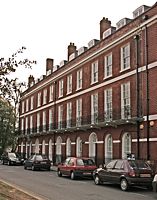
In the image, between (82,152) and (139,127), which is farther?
(82,152)

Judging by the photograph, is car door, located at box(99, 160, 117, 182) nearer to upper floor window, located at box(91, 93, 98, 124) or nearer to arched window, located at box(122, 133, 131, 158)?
arched window, located at box(122, 133, 131, 158)

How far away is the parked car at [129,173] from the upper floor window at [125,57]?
38.1 feet

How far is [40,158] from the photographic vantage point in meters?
32.0

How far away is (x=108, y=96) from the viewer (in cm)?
3086

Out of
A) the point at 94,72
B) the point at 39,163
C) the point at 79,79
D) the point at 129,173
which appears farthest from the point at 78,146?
the point at 129,173

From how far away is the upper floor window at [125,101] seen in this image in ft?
89.0

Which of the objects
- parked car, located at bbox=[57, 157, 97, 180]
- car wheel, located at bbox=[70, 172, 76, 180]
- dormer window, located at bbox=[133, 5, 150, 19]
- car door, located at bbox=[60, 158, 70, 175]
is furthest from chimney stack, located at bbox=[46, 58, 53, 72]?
car wheel, located at bbox=[70, 172, 76, 180]

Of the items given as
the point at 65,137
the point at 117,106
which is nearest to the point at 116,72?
the point at 117,106

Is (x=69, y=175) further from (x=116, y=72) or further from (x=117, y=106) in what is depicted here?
(x=116, y=72)

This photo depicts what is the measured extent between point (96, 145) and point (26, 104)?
26888 mm

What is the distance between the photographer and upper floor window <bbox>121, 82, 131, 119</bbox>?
27125mm

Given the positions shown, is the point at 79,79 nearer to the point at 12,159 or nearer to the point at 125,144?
the point at 125,144

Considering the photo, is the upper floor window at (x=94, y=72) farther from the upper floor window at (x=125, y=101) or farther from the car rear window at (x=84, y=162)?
the car rear window at (x=84, y=162)

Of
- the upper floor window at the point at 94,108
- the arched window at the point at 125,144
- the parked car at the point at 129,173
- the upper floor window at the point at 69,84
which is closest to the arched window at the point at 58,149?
the upper floor window at the point at 69,84
